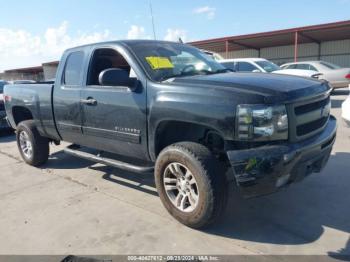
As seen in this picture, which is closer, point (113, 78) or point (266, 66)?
point (113, 78)

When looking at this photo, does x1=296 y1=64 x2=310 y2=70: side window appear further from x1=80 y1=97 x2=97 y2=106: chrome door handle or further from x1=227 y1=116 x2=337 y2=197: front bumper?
x1=227 y1=116 x2=337 y2=197: front bumper

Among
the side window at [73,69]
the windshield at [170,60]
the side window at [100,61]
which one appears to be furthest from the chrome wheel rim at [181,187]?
the side window at [73,69]

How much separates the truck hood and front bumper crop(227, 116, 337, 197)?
1.39 ft

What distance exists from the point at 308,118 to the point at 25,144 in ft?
16.0

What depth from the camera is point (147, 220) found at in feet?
12.3

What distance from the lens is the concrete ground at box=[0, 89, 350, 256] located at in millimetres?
3178

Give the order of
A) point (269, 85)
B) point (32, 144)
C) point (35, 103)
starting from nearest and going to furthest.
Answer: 1. point (269, 85)
2. point (35, 103)
3. point (32, 144)

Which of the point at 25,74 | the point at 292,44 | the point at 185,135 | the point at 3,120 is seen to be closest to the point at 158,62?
the point at 185,135

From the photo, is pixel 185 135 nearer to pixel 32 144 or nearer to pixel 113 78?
pixel 113 78

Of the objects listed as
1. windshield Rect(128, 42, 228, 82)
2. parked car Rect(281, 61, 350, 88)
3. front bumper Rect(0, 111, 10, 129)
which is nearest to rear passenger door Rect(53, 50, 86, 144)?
windshield Rect(128, 42, 228, 82)

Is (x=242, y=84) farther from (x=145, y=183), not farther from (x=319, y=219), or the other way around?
(x=145, y=183)

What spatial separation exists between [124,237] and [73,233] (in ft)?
1.78

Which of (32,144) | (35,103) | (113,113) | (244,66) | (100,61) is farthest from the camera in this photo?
(244,66)

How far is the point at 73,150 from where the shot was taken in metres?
5.23
